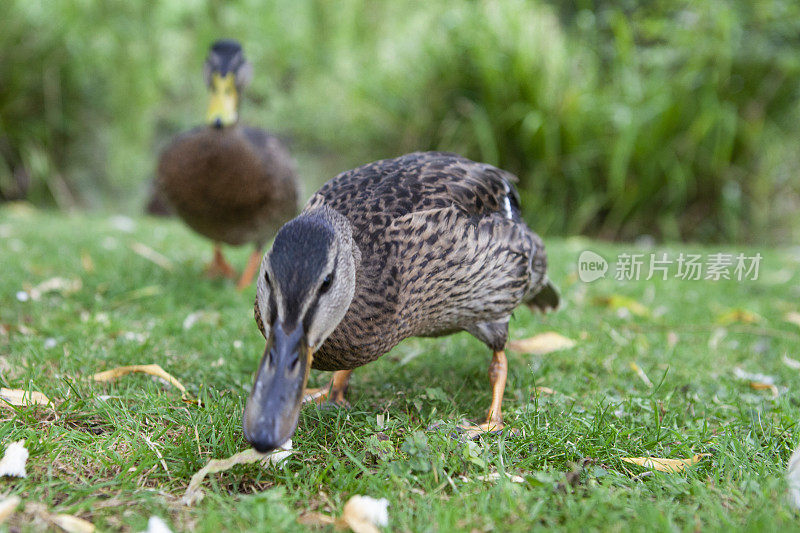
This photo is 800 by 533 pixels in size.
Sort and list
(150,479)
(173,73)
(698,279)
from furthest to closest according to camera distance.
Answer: (173,73) → (698,279) → (150,479)

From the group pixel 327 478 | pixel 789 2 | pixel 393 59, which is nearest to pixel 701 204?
pixel 789 2

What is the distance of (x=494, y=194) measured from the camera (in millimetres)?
2631

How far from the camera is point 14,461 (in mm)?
1798

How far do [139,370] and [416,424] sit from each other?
113cm

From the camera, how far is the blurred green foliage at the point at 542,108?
715 cm

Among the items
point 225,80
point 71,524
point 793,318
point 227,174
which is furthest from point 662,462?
point 225,80

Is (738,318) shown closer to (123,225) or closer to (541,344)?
(541,344)

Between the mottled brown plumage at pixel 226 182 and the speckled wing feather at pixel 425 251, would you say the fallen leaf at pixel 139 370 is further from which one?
the mottled brown plumage at pixel 226 182

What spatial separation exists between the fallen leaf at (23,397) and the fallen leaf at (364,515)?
46.3 inches

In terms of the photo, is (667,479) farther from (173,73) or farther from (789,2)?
(173,73)

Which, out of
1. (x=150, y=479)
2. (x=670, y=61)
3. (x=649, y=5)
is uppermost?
(x=649, y=5)

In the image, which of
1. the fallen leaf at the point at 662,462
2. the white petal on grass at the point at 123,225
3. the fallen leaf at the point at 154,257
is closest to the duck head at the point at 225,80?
the fallen leaf at the point at 154,257

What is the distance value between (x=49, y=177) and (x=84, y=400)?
6.77 meters

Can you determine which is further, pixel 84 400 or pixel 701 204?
pixel 701 204
